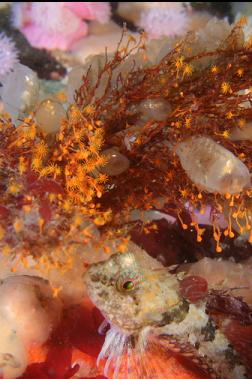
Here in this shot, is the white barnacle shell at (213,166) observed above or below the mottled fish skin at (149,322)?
above

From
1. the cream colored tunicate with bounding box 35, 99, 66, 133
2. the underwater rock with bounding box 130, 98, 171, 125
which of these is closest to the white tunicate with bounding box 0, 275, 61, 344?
the cream colored tunicate with bounding box 35, 99, 66, 133

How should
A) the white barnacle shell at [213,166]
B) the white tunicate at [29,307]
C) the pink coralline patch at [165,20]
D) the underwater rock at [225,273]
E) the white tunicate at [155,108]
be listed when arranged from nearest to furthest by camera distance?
1. the white barnacle shell at [213,166]
2. the white tunicate at [29,307]
3. the white tunicate at [155,108]
4. the underwater rock at [225,273]
5. the pink coralline patch at [165,20]

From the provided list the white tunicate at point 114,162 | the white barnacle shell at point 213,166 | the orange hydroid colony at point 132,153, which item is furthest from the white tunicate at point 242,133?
the white tunicate at point 114,162

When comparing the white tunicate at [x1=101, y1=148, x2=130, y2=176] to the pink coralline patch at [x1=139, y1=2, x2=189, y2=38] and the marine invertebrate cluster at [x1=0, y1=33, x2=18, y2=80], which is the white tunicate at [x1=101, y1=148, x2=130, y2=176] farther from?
the pink coralline patch at [x1=139, y1=2, x2=189, y2=38]

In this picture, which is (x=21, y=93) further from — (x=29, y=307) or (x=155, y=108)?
(x=29, y=307)

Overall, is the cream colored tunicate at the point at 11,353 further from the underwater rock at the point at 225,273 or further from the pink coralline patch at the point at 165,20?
the pink coralline patch at the point at 165,20

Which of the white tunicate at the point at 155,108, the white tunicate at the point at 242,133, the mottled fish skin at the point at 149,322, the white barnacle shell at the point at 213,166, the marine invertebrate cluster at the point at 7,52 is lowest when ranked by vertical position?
the mottled fish skin at the point at 149,322
